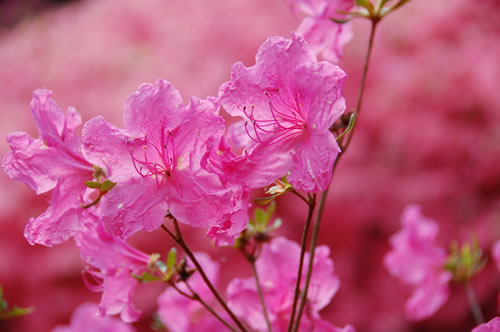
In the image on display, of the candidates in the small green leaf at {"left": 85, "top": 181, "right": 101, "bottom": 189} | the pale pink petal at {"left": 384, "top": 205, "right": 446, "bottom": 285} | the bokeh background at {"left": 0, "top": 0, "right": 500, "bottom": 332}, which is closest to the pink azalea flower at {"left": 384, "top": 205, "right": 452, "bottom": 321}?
the pale pink petal at {"left": 384, "top": 205, "right": 446, "bottom": 285}

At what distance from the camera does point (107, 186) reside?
1.22ft

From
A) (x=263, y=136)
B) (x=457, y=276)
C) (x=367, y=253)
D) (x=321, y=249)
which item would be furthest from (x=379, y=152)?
(x=263, y=136)

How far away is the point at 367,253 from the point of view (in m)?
1.84

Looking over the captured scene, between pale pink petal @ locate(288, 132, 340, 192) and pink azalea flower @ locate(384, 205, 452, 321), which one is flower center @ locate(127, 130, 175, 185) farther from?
pink azalea flower @ locate(384, 205, 452, 321)

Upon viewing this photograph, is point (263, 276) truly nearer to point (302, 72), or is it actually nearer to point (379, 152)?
point (302, 72)

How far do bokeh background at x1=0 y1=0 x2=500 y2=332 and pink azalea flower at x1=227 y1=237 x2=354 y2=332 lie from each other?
3.85 feet

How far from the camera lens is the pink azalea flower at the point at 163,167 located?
352 millimetres

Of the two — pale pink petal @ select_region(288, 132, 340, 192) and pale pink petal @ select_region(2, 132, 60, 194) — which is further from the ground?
pale pink petal @ select_region(288, 132, 340, 192)

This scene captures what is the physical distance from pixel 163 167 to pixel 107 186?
4 centimetres

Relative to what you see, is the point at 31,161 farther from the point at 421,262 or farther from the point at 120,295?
the point at 421,262

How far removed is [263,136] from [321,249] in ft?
0.55

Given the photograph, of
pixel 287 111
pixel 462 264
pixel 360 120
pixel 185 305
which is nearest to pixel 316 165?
pixel 287 111

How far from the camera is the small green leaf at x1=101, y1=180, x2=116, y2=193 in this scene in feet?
1.22

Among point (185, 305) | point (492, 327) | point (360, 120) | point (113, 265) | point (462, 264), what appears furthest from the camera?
point (360, 120)
